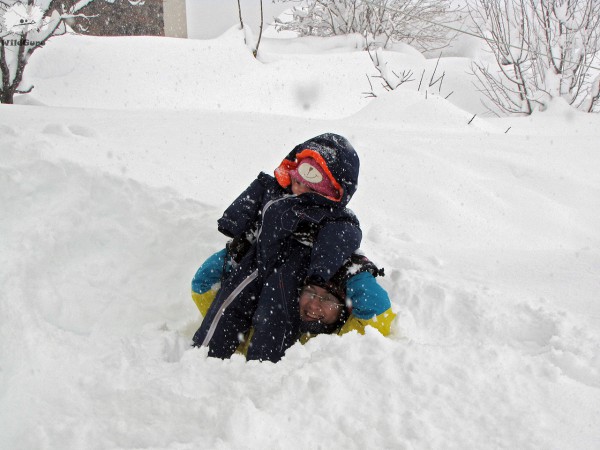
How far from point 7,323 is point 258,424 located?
1402 millimetres

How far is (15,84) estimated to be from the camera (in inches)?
246

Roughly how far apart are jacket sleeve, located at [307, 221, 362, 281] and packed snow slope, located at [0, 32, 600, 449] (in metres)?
0.43

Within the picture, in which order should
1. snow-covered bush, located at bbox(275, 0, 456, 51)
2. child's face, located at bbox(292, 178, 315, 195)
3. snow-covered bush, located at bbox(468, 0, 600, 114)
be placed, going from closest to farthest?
child's face, located at bbox(292, 178, 315, 195) < snow-covered bush, located at bbox(468, 0, 600, 114) < snow-covered bush, located at bbox(275, 0, 456, 51)

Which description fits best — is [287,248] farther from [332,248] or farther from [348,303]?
[348,303]

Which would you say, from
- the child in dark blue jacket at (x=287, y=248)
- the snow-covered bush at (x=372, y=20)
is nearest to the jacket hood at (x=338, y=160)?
the child in dark blue jacket at (x=287, y=248)

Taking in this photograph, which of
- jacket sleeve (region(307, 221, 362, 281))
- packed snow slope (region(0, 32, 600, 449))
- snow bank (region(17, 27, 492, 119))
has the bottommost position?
snow bank (region(17, 27, 492, 119))

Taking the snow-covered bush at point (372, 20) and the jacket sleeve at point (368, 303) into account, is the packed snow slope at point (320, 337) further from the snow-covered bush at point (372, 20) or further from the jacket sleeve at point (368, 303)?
the snow-covered bush at point (372, 20)

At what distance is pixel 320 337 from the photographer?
71.0 inches

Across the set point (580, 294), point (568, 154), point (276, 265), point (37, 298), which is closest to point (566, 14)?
point (568, 154)

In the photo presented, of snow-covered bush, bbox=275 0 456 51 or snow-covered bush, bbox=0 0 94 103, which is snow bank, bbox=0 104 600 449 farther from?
snow-covered bush, bbox=275 0 456 51

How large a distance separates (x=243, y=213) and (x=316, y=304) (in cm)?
53

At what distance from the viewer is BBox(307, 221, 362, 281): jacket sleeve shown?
214cm

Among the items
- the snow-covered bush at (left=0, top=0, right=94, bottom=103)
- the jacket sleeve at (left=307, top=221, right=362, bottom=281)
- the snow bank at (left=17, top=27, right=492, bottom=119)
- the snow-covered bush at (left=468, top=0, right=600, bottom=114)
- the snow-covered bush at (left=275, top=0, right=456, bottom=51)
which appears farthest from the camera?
the snow-covered bush at (left=275, top=0, right=456, bottom=51)

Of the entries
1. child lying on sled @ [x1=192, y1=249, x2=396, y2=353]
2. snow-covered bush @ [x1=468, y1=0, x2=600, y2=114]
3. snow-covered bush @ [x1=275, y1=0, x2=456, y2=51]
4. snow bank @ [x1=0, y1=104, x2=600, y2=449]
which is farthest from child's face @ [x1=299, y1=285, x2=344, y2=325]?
snow-covered bush @ [x1=275, y1=0, x2=456, y2=51]
